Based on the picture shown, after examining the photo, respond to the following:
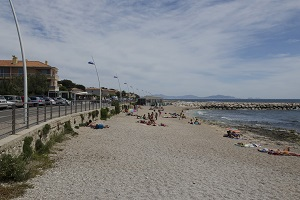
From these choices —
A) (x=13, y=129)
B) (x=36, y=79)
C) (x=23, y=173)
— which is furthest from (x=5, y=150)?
(x=36, y=79)

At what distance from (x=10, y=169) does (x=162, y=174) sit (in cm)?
409

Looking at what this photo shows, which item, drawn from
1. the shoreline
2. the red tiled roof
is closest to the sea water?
the shoreline

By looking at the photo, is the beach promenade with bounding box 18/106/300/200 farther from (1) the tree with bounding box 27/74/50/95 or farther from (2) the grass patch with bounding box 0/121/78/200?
(1) the tree with bounding box 27/74/50/95

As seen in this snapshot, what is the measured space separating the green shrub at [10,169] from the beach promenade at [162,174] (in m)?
0.43

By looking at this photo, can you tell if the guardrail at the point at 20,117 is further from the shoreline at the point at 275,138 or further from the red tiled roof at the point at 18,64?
the red tiled roof at the point at 18,64

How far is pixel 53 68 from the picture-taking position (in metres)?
65.3

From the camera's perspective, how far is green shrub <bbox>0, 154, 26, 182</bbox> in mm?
7339

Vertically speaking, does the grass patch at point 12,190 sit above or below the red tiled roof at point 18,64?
below

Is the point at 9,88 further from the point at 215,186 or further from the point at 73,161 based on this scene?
the point at 215,186

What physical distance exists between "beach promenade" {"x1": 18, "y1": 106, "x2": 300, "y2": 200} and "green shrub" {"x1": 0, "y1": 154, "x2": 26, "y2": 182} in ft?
1.40

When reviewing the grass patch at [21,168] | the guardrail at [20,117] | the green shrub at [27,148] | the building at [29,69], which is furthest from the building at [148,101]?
the green shrub at [27,148]

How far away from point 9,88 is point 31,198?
151 ft

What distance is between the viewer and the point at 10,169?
7379 millimetres

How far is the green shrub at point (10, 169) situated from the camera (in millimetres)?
7339
